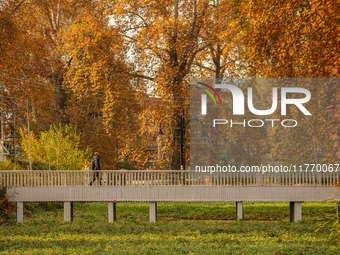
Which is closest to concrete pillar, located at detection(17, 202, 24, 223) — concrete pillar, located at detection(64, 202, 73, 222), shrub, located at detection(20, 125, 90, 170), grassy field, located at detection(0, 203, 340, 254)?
grassy field, located at detection(0, 203, 340, 254)

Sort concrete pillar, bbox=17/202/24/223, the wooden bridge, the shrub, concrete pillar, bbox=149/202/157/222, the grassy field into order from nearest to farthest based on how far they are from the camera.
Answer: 1. the grassy field
2. the wooden bridge
3. concrete pillar, bbox=17/202/24/223
4. concrete pillar, bbox=149/202/157/222
5. the shrub

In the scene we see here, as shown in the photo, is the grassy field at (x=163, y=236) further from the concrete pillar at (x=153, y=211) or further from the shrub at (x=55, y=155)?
the shrub at (x=55, y=155)

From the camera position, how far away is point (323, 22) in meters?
10.1

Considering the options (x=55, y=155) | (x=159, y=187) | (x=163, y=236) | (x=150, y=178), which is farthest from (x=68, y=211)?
(x=55, y=155)

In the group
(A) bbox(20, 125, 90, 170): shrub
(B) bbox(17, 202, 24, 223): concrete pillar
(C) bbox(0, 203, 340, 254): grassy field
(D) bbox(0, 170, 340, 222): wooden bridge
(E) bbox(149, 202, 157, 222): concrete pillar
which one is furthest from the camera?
(A) bbox(20, 125, 90, 170): shrub

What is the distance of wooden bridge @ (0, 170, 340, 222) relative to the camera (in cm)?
1895

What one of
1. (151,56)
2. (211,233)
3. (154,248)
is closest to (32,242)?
(154,248)

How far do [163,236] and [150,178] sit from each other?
4.72 m

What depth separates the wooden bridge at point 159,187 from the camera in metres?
19.0

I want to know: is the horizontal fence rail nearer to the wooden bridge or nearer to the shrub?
the wooden bridge

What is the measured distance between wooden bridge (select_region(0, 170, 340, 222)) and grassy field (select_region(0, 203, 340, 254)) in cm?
94

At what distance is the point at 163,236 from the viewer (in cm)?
1518

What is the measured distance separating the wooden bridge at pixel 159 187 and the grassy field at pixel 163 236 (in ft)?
3.10

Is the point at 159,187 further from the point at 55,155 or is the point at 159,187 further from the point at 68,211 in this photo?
the point at 55,155
